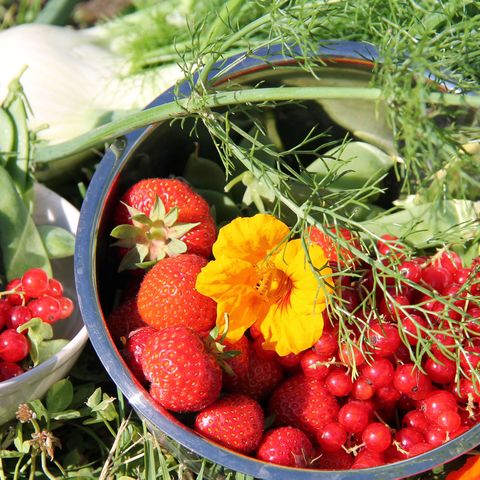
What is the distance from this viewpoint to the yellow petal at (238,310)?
45.7 inches

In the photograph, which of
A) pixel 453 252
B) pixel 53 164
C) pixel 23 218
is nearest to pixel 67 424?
pixel 23 218

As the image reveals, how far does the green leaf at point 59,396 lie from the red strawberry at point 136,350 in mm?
184

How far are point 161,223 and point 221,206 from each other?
177 millimetres

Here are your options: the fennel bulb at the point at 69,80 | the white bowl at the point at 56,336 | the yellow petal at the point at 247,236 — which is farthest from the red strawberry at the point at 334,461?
the fennel bulb at the point at 69,80

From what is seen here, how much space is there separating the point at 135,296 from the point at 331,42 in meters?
0.54

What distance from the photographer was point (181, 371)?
109cm

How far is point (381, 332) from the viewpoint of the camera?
1160mm

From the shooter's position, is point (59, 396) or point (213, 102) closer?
point (213, 102)

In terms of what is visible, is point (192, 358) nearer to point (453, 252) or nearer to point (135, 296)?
point (135, 296)

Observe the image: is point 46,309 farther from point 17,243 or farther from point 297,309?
point 297,309

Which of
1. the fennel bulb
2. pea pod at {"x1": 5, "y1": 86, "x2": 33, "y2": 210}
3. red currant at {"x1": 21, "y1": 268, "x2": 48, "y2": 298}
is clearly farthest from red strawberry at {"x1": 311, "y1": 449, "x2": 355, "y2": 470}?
the fennel bulb

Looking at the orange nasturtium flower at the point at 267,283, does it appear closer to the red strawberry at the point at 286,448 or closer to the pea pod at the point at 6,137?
the red strawberry at the point at 286,448

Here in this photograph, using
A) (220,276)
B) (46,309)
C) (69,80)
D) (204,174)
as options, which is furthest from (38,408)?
(69,80)

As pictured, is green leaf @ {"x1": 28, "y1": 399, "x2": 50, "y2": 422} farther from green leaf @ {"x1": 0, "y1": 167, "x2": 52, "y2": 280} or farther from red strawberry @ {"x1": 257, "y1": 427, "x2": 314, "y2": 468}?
red strawberry @ {"x1": 257, "y1": 427, "x2": 314, "y2": 468}
